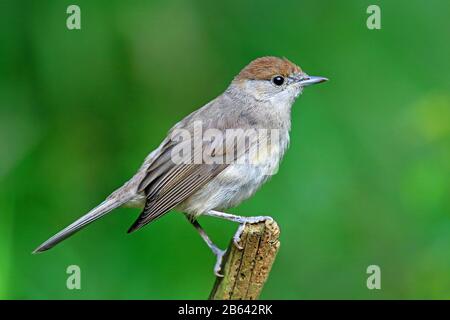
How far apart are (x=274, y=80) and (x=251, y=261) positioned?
1.91 m

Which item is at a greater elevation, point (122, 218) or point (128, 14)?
point (128, 14)

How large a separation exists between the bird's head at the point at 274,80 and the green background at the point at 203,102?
2.87 ft

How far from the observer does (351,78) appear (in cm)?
769

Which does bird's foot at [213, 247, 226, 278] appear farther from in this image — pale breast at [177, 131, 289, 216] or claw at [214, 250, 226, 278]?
pale breast at [177, 131, 289, 216]

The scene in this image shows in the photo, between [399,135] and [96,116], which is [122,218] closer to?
[96,116]

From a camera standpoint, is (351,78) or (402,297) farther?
(351,78)

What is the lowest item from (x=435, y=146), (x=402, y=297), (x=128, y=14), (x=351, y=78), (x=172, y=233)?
(x=402, y=297)

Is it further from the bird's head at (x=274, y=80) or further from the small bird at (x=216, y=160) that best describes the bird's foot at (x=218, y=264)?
the bird's head at (x=274, y=80)

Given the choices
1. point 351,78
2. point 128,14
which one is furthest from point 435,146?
point 128,14

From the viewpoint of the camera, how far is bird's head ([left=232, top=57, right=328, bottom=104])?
6.62m

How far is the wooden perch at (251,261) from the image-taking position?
17.0ft
